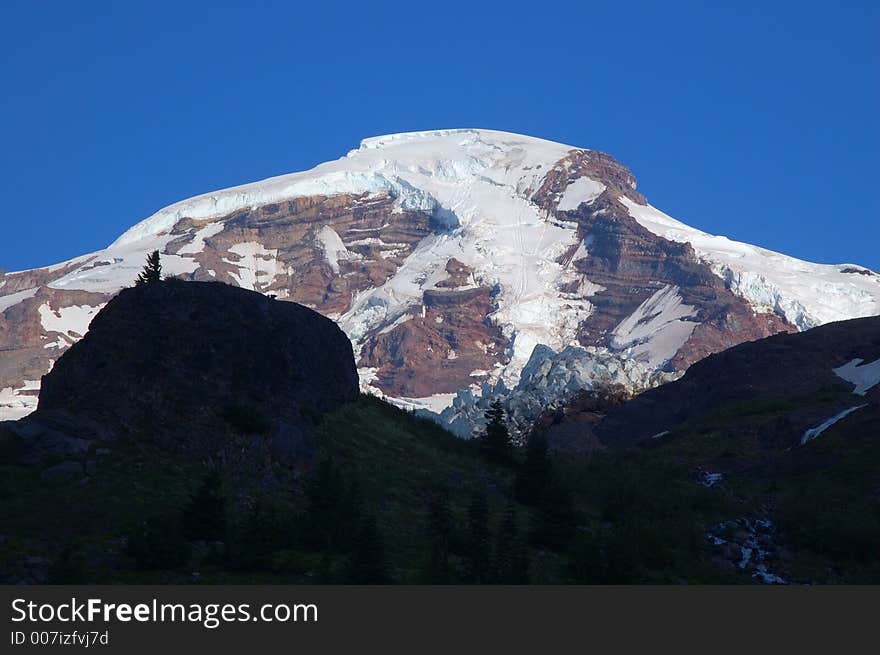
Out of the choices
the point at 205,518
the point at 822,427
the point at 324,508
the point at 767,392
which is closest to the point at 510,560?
the point at 324,508

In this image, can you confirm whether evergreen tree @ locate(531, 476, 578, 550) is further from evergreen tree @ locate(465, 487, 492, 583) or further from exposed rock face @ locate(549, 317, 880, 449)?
exposed rock face @ locate(549, 317, 880, 449)

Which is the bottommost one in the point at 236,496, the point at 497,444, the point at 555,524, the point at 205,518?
the point at 205,518

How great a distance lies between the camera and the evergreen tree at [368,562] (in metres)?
31.0

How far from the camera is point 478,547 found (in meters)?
34.0

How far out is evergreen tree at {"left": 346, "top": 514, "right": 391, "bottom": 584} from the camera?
31047 mm

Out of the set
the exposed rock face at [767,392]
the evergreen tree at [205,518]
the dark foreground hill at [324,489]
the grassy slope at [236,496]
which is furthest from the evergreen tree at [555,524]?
the exposed rock face at [767,392]

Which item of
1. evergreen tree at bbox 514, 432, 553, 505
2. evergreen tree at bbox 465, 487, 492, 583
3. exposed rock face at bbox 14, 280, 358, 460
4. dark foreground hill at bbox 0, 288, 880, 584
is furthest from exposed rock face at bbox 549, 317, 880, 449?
evergreen tree at bbox 465, 487, 492, 583

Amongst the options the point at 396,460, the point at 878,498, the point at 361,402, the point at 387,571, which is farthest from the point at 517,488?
the point at 387,571

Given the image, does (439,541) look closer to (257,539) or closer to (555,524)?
(555,524)

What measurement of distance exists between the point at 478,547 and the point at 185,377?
14419 mm

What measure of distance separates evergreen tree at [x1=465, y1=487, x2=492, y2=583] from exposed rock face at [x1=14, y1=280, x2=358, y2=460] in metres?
9.51
